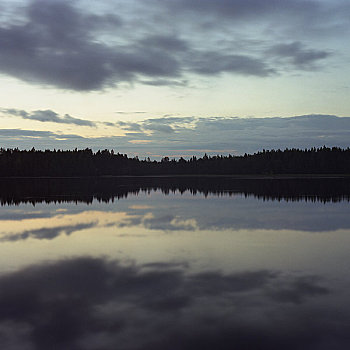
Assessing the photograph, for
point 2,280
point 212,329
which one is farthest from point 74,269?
point 212,329

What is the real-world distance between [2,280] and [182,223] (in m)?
17.8

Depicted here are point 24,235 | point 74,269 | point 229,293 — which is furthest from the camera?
point 24,235

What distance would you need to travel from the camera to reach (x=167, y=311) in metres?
12.0

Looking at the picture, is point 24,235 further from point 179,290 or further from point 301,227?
point 301,227

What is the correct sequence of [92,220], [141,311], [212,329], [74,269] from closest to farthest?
1. [212,329]
2. [141,311]
3. [74,269]
4. [92,220]

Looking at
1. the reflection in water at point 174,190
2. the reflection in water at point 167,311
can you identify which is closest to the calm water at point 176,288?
the reflection in water at point 167,311

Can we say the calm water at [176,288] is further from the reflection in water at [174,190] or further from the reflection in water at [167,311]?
the reflection in water at [174,190]

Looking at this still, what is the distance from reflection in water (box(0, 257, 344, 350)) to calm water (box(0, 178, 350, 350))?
3cm

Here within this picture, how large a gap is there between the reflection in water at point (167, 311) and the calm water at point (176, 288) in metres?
0.03

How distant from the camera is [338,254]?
19.7 m

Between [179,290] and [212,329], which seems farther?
[179,290]

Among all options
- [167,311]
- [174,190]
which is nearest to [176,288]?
[167,311]

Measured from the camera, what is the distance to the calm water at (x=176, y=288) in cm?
1038

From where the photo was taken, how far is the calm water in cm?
1038
